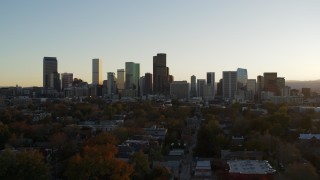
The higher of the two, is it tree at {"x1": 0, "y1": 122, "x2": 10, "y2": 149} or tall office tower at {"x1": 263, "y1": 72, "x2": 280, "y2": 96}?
tall office tower at {"x1": 263, "y1": 72, "x2": 280, "y2": 96}

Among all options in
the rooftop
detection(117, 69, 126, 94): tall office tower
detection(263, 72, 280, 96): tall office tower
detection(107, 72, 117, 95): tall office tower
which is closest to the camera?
the rooftop

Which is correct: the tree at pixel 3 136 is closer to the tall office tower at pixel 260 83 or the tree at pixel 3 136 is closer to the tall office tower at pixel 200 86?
the tall office tower at pixel 260 83

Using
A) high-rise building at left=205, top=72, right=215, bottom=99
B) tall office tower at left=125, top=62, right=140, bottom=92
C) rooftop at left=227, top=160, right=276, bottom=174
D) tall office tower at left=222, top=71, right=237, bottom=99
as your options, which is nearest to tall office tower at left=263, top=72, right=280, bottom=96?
tall office tower at left=222, top=71, right=237, bottom=99

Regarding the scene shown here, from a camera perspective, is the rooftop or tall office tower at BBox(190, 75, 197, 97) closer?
the rooftop

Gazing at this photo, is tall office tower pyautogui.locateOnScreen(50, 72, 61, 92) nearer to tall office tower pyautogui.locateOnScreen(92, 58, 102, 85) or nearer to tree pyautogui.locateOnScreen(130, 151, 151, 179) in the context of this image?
tall office tower pyautogui.locateOnScreen(92, 58, 102, 85)

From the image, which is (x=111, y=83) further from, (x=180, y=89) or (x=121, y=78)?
(x=180, y=89)

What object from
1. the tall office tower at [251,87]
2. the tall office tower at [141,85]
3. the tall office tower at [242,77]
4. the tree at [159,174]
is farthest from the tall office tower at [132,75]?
the tree at [159,174]

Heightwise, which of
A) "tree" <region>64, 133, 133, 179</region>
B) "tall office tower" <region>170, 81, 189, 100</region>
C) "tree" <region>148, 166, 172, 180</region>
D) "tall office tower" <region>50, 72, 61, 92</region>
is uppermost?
"tall office tower" <region>50, 72, 61, 92</region>
